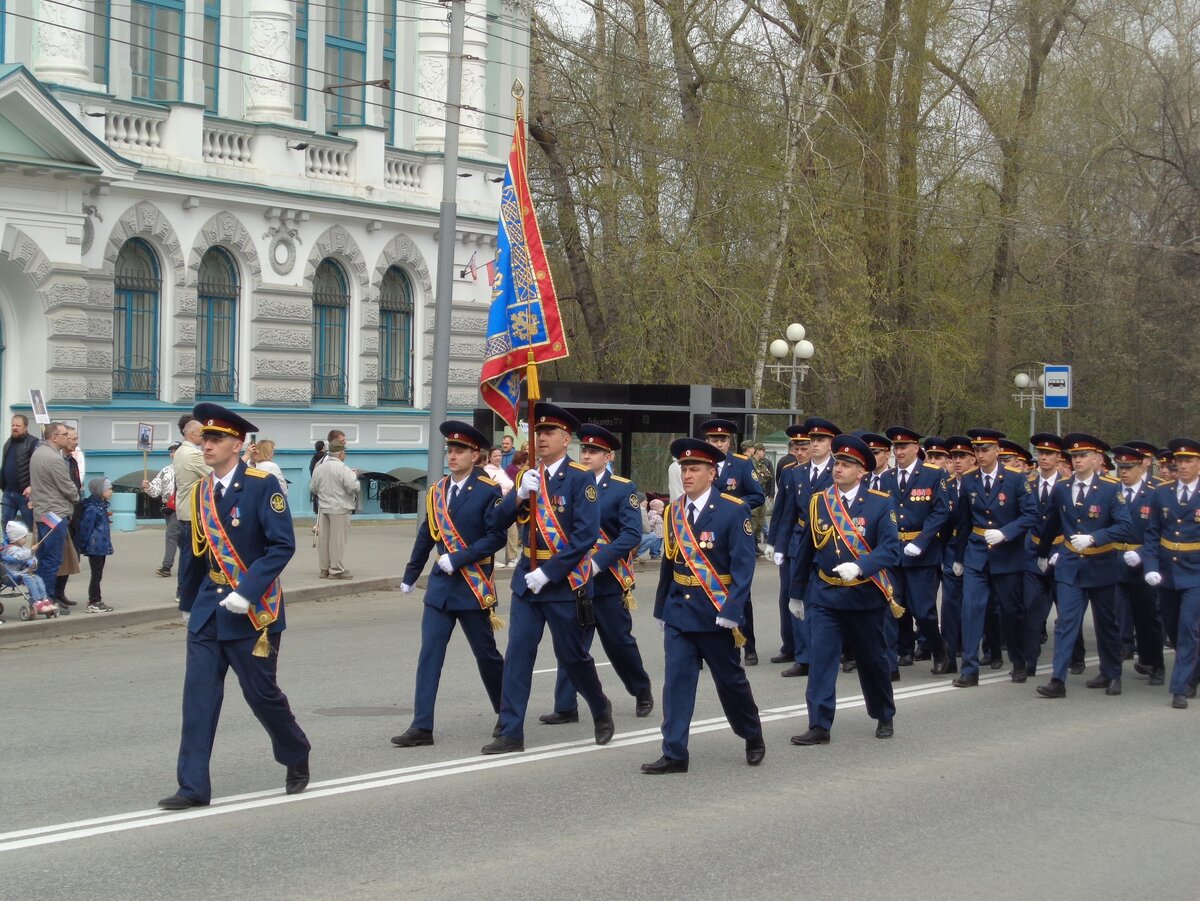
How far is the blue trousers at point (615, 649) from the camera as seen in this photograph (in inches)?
422

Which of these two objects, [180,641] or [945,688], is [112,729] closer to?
[180,641]

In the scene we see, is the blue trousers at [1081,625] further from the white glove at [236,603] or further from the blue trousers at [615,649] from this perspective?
the white glove at [236,603]

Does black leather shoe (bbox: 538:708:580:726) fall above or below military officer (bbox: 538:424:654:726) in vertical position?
below

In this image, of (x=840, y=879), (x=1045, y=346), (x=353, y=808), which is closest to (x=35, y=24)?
(x=353, y=808)

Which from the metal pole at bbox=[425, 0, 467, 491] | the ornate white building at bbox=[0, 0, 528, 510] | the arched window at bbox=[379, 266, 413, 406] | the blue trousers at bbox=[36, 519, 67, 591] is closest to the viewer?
the blue trousers at bbox=[36, 519, 67, 591]

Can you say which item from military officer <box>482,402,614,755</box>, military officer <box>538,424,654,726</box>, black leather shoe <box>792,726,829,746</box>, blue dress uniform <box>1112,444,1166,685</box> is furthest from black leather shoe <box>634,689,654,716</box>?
blue dress uniform <box>1112,444,1166,685</box>

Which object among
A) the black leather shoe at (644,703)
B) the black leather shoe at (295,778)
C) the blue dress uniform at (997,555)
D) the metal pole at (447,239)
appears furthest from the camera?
the metal pole at (447,239)

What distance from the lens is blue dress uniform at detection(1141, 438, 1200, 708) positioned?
12461 mm

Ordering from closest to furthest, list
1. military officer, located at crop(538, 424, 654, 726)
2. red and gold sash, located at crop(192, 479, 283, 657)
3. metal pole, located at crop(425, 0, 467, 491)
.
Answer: red and gold sash, located at crop(192, 479, 283, 657)
military officer, located at crop(538, 424, 654, 726)
metal pole, located at crop(425, 0, 467, 491)

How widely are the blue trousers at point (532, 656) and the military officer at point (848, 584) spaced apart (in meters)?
1.46

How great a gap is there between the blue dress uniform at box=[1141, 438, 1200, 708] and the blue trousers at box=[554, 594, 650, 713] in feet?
14.3

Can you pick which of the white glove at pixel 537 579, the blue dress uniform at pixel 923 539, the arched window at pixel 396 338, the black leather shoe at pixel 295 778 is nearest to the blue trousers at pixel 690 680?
the white glove at pixel 537 579

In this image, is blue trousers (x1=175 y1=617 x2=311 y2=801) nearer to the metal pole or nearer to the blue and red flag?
the blue and red flag

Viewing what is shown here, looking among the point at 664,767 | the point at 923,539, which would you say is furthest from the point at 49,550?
the point at 664,767
